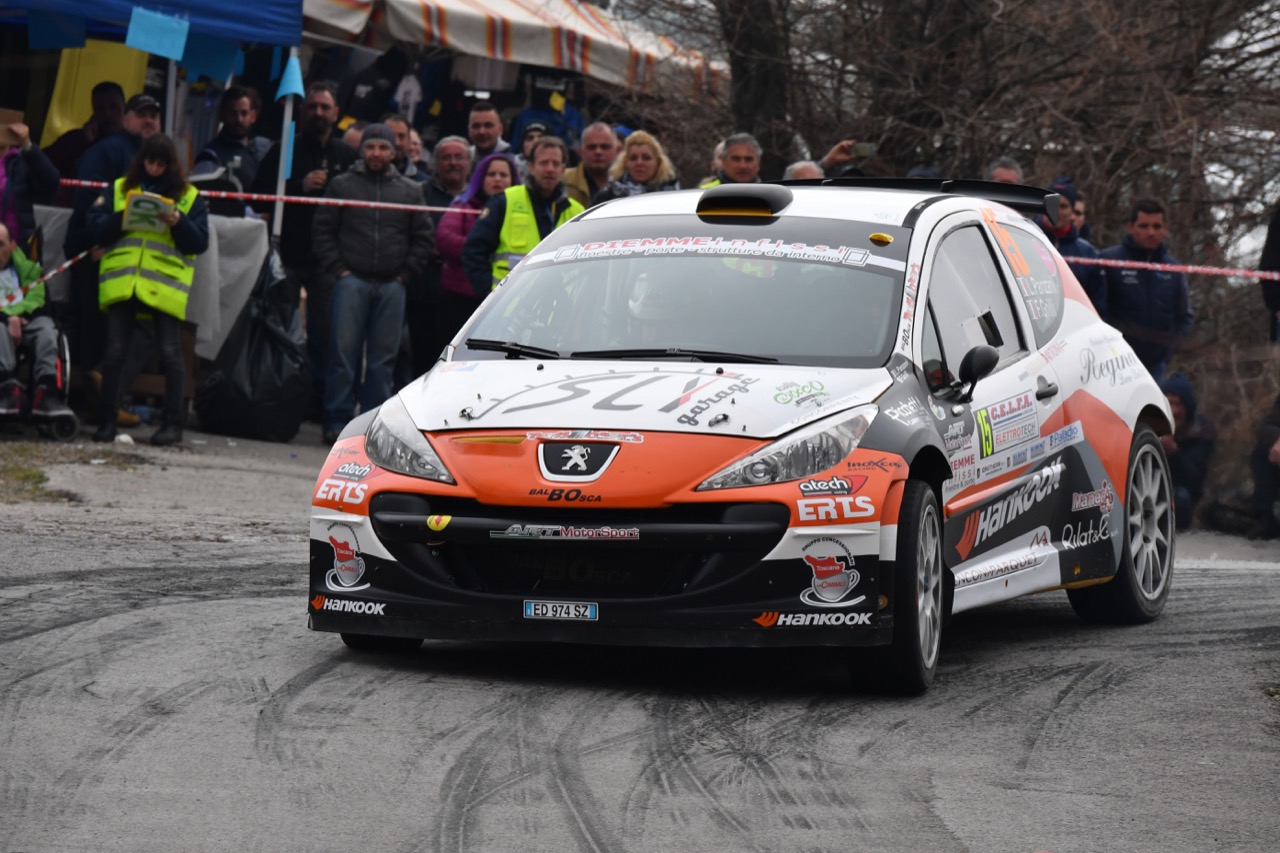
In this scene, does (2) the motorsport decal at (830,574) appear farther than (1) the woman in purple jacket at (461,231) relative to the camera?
No

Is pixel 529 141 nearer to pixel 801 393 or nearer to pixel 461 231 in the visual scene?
Answer: pixel 461 231

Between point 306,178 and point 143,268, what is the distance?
6.94 ft

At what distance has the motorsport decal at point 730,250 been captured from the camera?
314 inches

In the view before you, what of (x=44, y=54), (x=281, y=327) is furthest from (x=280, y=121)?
(x=281, y=327)

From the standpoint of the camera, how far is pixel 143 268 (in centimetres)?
1470

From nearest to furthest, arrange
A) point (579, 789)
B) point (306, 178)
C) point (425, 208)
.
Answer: point (579, 789) < point (425, 208) < point (306, 178)

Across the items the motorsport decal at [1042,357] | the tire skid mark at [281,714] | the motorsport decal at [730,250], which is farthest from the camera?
the motorsport decal at [1042,357]

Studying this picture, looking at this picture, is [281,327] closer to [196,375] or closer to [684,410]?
[196,375]

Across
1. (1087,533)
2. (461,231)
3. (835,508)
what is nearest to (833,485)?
(835,508)

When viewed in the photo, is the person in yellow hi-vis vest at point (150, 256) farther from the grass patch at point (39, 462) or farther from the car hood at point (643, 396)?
the car hood at point (643, 396)

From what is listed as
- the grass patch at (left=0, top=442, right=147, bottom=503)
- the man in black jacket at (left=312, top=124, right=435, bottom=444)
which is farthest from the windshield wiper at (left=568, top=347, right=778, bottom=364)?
the man in black jacket at (left=312, top=124, right=435, bottom=444)

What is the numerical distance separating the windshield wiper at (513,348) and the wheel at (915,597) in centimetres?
148

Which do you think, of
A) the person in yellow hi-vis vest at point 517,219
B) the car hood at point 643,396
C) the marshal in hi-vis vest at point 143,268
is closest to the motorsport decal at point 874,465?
the car hood at point 643,396

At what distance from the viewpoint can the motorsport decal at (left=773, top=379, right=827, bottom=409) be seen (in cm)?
706
